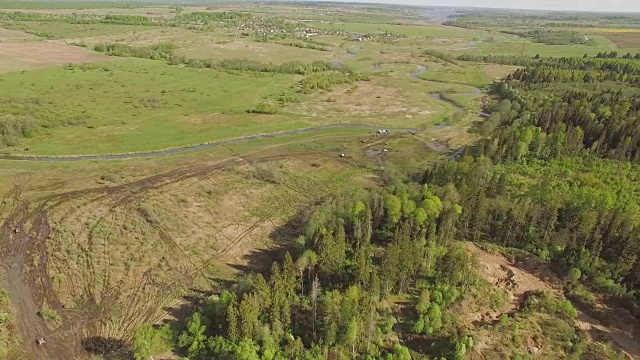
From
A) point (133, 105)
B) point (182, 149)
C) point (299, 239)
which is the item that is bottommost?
point (299, 239)

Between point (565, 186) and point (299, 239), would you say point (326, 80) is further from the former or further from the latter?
point (299, 239)

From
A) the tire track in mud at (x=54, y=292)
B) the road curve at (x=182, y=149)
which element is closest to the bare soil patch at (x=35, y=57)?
the road curve at (x=182, y=149)

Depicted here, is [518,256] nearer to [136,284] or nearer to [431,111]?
[136,284]

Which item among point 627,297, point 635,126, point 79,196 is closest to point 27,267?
point 79,196

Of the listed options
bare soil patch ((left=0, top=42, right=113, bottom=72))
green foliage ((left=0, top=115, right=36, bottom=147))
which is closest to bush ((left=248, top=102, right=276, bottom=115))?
green foliage ((left=0, top=115, right=36, bottom=147))

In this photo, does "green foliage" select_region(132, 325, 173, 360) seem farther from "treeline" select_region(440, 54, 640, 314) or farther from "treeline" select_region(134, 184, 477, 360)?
"treeline" select_region(440, 54, 640, 314)

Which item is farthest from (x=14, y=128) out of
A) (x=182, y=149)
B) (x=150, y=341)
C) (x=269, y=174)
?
(x=150, y=341)
